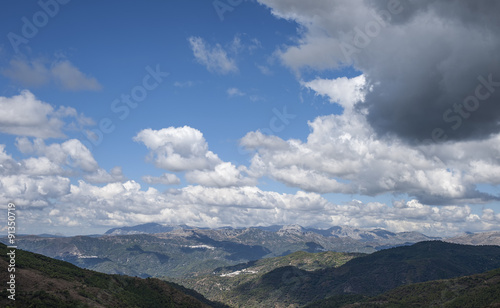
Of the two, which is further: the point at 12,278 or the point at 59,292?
the point at 59,292

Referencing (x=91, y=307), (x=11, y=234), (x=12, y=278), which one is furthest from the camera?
(x=91, y=307)

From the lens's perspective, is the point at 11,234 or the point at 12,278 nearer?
the point at 11,234

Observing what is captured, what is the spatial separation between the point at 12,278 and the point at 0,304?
15.7 metres

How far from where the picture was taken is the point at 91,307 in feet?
616

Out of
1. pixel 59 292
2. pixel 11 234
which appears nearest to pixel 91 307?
pixel 59 292

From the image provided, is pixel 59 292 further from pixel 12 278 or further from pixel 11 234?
pixel 11 234

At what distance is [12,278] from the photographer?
17000 centimetres

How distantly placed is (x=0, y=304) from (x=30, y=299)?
55.4 ft

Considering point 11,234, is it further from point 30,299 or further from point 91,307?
point 91,307

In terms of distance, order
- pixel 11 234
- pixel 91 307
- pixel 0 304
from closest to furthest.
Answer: pixel 11 234
pixel 0 304
pixel 91 307

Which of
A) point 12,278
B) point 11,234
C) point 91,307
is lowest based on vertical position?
point 91,307

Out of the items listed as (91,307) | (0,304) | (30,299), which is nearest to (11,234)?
(0,304)

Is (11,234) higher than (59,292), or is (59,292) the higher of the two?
(11,234)

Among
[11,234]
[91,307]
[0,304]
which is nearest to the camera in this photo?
[11,234]
